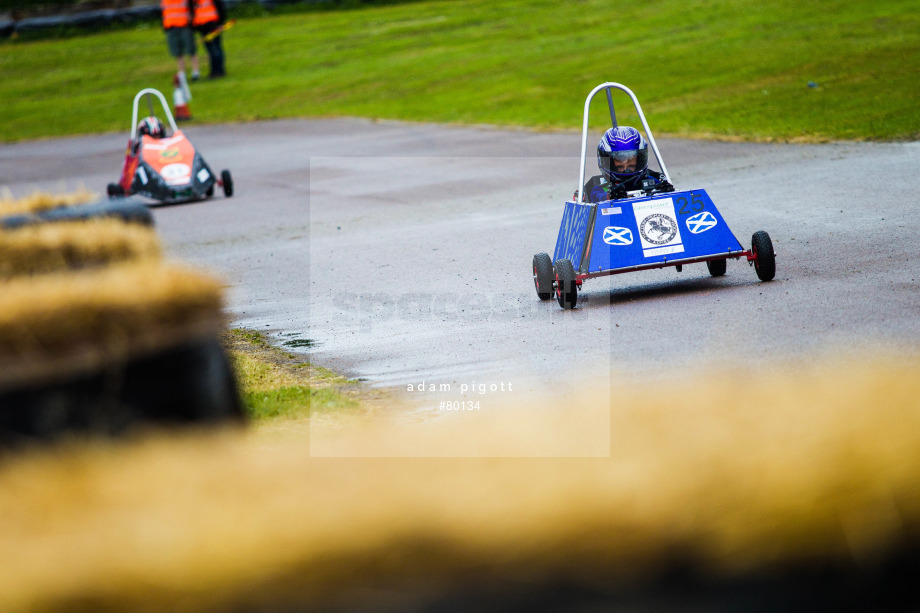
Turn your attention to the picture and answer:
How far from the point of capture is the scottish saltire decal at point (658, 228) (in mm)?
7938

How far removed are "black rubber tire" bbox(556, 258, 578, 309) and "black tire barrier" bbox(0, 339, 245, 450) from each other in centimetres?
557

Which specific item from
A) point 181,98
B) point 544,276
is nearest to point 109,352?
point 544,276

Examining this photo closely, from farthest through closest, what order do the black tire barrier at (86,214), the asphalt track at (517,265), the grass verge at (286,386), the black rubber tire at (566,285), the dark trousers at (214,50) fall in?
the dark trousers at (214,50) < the black rubber tire at (566,285) < the asphalt track at (517,265) < the grass verge at (286,386) < the black tire barrier at (86,214)

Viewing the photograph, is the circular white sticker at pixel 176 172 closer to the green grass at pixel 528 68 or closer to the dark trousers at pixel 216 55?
the green grass at pixel 528 68

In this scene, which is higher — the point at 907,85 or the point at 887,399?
the point at 887,399

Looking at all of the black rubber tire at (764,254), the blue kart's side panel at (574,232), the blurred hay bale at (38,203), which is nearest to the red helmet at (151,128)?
the blue kart's side panel at (574,232)

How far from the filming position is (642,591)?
1361mm

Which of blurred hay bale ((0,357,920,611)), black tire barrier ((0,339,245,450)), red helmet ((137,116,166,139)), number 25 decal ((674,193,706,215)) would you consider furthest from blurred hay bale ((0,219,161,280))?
red helmet ((137,116,166,139))

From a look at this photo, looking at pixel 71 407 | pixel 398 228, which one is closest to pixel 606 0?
pixel 398 228

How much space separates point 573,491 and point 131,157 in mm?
16346

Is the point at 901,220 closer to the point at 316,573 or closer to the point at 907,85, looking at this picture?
the point at 316,573

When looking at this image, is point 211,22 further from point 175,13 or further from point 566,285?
point 566,285

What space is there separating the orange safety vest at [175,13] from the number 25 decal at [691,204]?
2703 centimetres

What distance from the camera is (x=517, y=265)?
10070 millimetres
